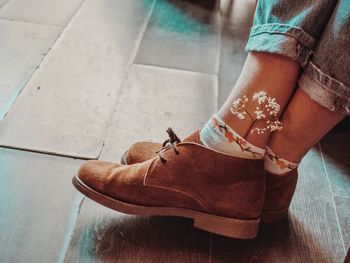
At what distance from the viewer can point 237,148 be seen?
728 millimetres

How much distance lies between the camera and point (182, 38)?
1.35 m

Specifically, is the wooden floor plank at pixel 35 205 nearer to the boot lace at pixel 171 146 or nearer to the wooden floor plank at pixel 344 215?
the boot lace at pixel 171 146

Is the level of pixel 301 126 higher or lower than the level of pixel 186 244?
higher

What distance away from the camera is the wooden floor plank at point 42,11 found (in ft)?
4.48

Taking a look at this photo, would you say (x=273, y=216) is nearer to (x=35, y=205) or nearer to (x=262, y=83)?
(x=262, y=83)

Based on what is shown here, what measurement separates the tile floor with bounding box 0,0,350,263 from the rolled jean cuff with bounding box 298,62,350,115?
0.31 meters

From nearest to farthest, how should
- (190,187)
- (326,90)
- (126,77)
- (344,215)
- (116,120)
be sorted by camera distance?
(326,90) → (190,187) → (344,215) → (116,120) → (126,77)

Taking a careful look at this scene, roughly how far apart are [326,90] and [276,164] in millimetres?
186

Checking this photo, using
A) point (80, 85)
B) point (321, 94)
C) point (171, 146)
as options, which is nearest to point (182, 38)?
point (80, 85)

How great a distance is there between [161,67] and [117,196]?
541 millimetres

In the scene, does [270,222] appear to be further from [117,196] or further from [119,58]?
[119,58]

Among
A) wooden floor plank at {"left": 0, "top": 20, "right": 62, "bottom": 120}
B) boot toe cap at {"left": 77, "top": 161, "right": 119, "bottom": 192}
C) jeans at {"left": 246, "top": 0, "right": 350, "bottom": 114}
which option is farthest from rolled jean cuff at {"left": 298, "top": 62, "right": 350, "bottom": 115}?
wooden floor plank at {"left": 0, "top": 20, "right": 62, "bottom": 120}

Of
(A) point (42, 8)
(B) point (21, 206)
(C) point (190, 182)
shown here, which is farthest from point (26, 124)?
(A) point (42, 8)

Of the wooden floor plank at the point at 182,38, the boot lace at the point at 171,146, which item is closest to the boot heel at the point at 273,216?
the boot lace at the point at 171,146
